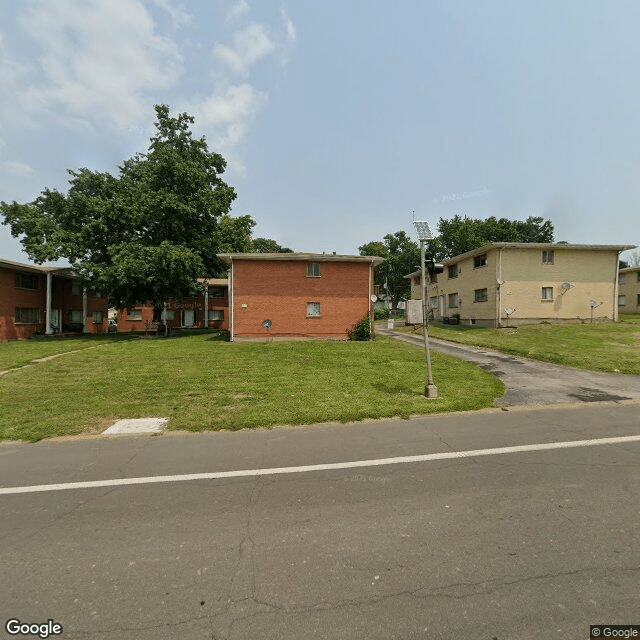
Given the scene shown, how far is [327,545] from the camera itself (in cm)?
308

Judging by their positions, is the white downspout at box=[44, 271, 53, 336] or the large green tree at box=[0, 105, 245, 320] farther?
the white downspout at box=[44, 271, 53, 336]

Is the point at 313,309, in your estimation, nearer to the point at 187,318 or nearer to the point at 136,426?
the point at 136,426

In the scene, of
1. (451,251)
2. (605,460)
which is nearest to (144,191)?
(605,460)

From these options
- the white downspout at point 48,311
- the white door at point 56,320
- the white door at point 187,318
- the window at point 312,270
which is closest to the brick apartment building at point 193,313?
the white door at point 187,318

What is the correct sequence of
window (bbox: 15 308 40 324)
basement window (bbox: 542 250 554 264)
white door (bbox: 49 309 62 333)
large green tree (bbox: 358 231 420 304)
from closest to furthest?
basement window (bbox: 542 250 554 264), window (bbox: 15 308 40 324), white door (bbox: 49 309 62 333), large green tree (bbox: 358 231 420 304)

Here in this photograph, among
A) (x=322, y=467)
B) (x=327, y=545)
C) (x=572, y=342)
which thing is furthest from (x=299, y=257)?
(x=327, y=545)

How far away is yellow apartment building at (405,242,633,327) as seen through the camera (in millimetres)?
26203

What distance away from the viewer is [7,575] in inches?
108

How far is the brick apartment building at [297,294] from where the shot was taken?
21453mm

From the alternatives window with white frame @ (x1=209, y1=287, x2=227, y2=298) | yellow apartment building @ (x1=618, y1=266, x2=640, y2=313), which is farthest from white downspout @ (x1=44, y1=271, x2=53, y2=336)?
yellow apartment building @ (x1=618, y1=266, x2=640, y2=313)

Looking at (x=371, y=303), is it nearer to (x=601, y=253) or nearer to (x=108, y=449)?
(x=108, y=449)

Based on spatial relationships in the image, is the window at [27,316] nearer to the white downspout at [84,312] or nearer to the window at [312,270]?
the white downspout at [84,312]

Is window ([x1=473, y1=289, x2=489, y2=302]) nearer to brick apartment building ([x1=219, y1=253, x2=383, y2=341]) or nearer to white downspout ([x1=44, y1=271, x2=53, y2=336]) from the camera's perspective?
brick apartment building ([x1=219, y1=253, x2=383, y2=341])

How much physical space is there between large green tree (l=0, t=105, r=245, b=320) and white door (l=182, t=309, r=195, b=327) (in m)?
9.76
